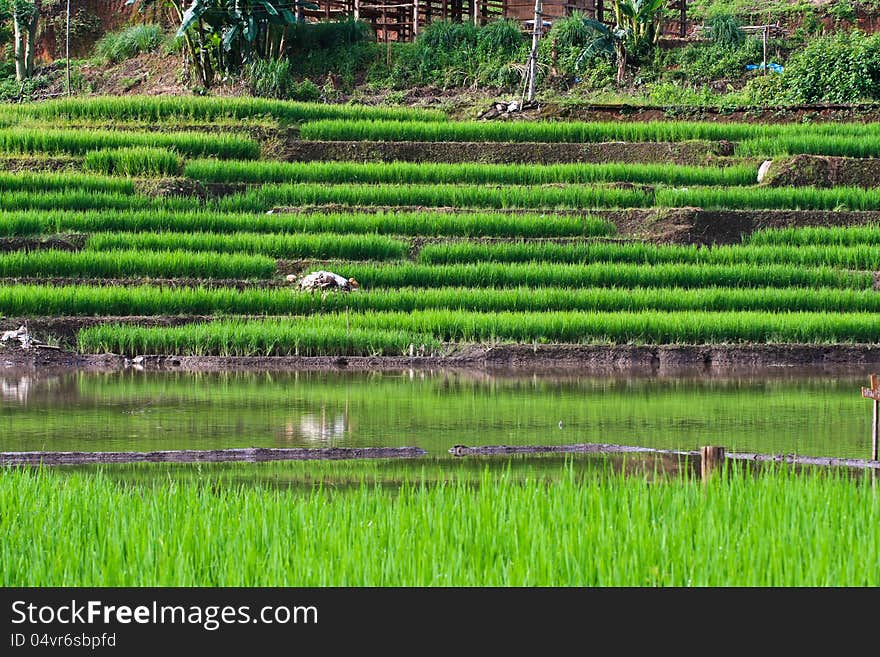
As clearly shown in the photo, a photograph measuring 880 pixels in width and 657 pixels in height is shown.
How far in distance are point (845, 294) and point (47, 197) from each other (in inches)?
303

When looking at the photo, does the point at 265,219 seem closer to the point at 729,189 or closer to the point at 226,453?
the point at 729,189

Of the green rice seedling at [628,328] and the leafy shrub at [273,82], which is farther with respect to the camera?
the leafy shrub at [273,82]

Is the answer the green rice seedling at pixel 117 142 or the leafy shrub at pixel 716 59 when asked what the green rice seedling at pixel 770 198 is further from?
the leafy shrub at pixel 716 59

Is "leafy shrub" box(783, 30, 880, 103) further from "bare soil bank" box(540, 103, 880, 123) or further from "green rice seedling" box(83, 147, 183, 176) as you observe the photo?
"green rice seedling" box(83, 147, 183, 176)

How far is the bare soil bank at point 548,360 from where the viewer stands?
32.2 ft

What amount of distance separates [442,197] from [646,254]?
7.85ft

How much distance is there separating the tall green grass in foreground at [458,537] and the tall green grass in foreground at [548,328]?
227 inches

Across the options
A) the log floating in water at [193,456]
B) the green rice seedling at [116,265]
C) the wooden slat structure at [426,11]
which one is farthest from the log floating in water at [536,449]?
the wooden slat structure at [426,11]

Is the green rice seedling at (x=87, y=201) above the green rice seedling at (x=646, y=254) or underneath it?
above

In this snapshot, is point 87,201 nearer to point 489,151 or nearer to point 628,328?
point 489,151

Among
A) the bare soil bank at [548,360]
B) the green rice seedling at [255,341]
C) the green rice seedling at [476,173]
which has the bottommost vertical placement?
the bare soil bank at [548,360]

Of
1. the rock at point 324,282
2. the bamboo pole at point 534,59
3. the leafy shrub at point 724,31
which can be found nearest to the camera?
the rock at point 324,282

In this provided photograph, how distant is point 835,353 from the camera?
10328mm
